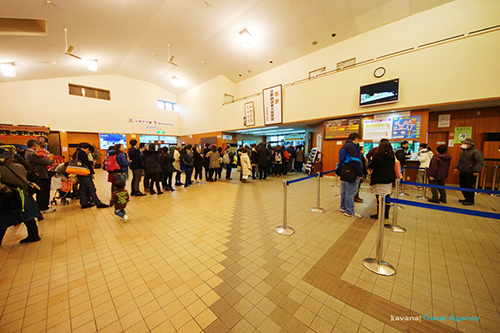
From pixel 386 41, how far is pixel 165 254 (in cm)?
1059

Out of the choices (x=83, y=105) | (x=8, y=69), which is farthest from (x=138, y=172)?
(x=83, y=105)

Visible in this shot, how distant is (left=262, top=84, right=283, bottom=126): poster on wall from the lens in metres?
9.34

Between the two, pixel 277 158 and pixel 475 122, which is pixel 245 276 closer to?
pixel 277 158

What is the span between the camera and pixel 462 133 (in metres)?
6.23

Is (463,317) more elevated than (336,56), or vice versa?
(336,56)

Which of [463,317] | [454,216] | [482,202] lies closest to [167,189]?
[463,317]

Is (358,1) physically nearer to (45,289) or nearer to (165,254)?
(165,254)

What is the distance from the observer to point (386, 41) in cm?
710

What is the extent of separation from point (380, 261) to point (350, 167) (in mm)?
1899

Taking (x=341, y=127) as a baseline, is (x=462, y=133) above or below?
below

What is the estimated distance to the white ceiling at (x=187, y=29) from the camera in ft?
20.5

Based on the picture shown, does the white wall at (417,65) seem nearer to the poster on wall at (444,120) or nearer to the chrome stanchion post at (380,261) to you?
the poster on wall at (444,120)

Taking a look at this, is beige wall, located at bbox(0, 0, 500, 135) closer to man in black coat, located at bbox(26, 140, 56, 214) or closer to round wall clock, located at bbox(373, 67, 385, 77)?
round wall clock, located at bbox(373, 67, 385, 77)

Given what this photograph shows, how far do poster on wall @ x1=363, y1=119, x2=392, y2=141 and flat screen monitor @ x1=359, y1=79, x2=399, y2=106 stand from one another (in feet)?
2.67
